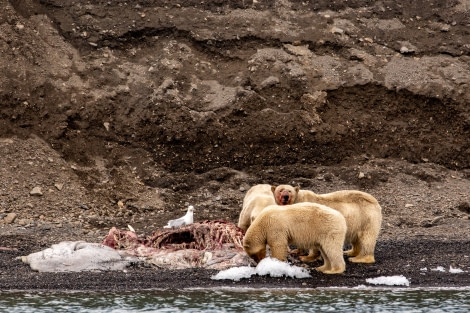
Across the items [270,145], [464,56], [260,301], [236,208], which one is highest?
[464,56]

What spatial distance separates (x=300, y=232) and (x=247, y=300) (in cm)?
196

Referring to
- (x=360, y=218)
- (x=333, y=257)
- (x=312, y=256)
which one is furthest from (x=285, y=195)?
(x=333, y=257)

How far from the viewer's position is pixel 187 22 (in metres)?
25.6

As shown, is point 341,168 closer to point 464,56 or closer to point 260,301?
point 464,56

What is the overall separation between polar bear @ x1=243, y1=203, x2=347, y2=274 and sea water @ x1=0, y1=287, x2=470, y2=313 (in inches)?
34.8

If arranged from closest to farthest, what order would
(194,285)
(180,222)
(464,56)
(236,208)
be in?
(194,285)
(180,222)
(236,208)
(464,56)

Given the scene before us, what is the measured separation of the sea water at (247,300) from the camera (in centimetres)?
1375

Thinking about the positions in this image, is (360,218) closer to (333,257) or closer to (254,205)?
(333,257)

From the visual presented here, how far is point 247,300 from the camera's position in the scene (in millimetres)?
14336

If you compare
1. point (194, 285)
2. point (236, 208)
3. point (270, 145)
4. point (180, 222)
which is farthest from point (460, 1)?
point (194, 285)

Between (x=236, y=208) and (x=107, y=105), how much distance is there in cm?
436

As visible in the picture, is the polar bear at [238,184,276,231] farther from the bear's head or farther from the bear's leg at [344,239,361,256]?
the bear's leg at [344,239,361,256]

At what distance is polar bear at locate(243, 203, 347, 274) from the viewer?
15.8m

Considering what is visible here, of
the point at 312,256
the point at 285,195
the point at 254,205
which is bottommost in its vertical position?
the point at 312,256
